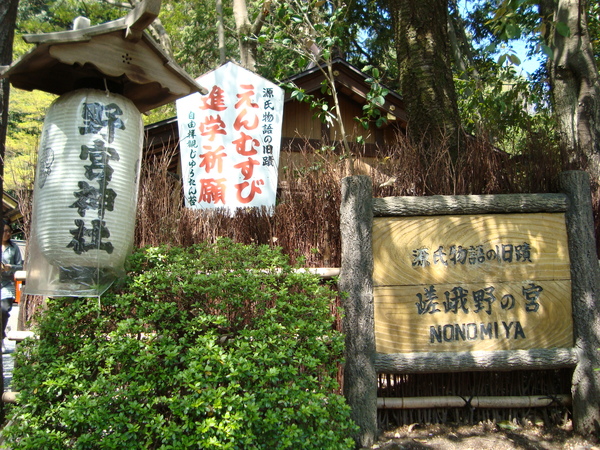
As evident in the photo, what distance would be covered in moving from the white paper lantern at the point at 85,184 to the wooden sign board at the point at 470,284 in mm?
1915

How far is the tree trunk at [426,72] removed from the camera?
4.77m

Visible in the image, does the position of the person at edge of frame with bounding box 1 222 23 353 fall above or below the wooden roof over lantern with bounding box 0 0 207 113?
below

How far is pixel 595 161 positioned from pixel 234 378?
166 inches

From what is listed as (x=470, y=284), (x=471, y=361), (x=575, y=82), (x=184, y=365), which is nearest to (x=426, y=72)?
(x=575, y=82)

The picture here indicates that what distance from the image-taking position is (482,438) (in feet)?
12.4

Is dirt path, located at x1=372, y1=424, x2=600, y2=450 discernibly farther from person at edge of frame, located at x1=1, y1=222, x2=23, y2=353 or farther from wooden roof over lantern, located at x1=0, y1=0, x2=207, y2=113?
person at edge of frame, located at x1=1, y1=222, x2=23, y2=353

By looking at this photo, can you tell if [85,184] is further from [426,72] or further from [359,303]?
[426,72]

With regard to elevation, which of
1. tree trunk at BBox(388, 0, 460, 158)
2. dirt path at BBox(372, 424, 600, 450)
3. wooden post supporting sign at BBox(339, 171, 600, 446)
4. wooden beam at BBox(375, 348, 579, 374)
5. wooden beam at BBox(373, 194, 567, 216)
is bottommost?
dirt path at BBox(372, 424, 600, 450)

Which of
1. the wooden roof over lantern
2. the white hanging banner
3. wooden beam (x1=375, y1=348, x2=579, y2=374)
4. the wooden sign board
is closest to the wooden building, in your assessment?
the white hanging banner

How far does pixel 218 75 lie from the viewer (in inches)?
255

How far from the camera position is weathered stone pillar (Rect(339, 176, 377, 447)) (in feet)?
12.0

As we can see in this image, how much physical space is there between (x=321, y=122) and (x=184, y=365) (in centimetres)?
644

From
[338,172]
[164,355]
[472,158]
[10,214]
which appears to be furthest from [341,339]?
[10,214]

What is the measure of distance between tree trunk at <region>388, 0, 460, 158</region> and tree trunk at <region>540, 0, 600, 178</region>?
4.21 feet
